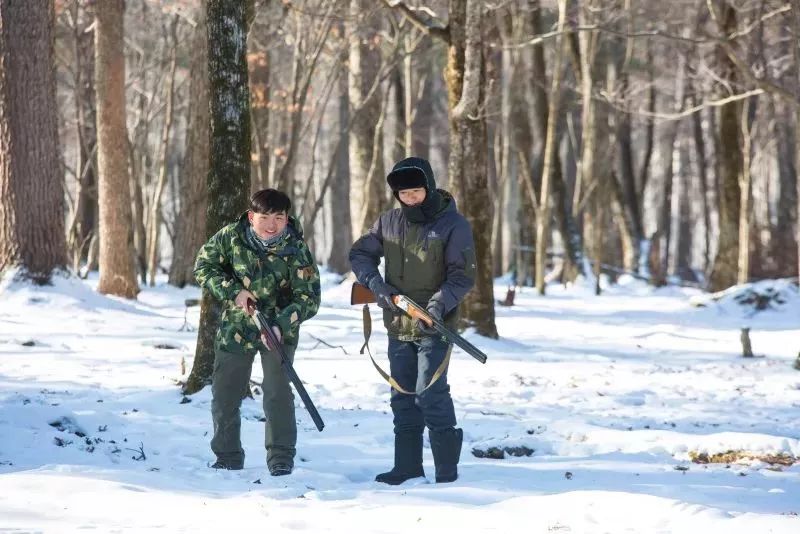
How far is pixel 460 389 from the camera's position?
32.2 feet

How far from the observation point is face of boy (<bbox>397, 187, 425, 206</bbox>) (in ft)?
19.0

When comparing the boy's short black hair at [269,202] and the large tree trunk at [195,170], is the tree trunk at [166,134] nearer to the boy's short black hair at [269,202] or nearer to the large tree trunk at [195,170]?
the large tree trunk at [195,170]

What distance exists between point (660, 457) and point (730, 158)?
50.5 ft

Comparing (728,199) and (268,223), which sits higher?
(728,199)

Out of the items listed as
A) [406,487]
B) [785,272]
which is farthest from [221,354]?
→ [785,272]

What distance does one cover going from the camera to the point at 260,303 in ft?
19.2

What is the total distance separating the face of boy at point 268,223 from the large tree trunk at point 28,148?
6.59m

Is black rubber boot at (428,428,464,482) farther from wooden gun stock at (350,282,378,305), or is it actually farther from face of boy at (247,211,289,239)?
face of boy at (247,211,289,239)

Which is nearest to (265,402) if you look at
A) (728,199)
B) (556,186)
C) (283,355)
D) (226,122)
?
(283,355)

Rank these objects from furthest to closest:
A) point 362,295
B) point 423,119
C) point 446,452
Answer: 1. point 423,119
2. point 362,295
3. point 446,452

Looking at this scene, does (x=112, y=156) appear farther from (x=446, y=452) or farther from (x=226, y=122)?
(x=446, y=452)

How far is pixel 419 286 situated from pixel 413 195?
0.52 metres

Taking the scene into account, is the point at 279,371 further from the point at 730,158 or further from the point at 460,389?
the point at 730,158

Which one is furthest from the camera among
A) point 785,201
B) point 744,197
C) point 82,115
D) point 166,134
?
point 785,201
